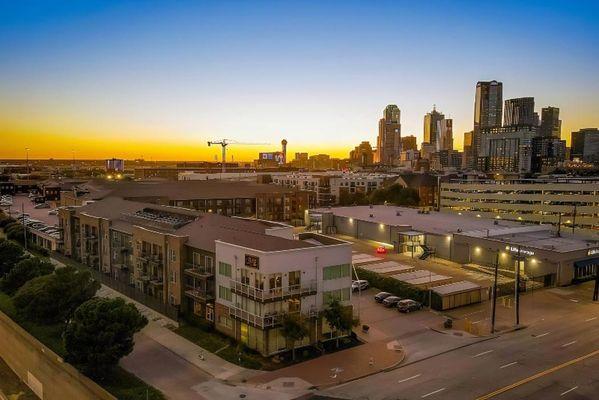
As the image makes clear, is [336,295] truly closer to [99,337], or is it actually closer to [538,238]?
[99,337]

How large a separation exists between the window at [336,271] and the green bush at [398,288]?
13.2 metres

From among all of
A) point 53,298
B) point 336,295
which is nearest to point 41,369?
point 53,298

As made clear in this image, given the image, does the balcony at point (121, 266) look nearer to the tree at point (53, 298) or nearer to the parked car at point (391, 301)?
the tree at point (53, 298)

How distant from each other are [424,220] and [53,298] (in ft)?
218

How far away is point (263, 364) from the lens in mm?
37906

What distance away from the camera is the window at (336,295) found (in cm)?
4225

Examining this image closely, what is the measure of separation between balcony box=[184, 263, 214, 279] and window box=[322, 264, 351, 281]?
10.5 m

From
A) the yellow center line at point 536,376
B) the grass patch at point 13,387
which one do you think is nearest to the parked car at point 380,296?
the yellow center line at point 536,376

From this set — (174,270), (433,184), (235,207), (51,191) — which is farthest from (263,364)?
(51,191)

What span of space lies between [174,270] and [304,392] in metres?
21.3

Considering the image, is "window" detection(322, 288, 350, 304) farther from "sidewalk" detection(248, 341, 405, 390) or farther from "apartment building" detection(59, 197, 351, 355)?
"sidewalk" detection(248, 341, 405, 390)

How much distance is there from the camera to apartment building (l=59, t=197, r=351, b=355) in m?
39.5

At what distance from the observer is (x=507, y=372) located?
3638cm

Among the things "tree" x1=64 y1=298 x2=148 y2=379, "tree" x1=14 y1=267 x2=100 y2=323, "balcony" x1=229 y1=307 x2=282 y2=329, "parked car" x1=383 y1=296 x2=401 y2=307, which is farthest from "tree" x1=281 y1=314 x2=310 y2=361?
"tree" x1=14 y1=267 x2=100 y2=323
